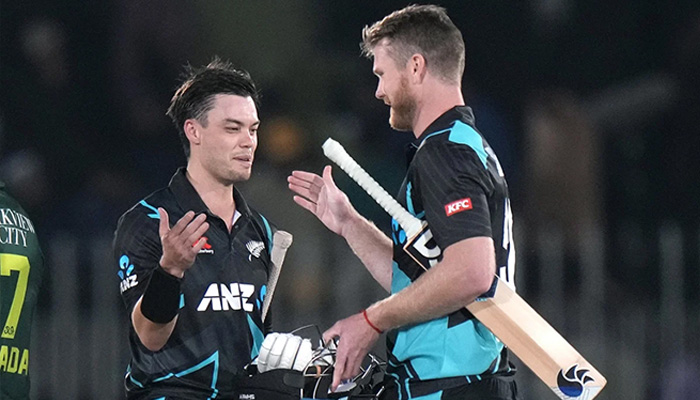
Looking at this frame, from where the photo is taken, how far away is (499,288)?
258cm

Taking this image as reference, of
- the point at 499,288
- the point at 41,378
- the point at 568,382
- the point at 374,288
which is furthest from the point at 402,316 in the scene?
the point at 41,378

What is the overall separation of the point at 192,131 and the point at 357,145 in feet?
6.63

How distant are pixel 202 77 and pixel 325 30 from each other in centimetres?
229

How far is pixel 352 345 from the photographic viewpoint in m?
2.50

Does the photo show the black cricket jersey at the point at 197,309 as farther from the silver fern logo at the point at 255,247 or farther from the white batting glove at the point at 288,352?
the white batting glove at the point at 288,352

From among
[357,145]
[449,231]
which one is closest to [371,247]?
[449,231]

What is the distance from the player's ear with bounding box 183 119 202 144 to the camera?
3.39 meters

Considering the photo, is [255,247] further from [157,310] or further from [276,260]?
[157,310]

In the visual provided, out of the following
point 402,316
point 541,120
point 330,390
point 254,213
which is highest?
point 541,120

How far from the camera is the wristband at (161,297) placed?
2.77 metres

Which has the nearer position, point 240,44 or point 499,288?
point 499,288

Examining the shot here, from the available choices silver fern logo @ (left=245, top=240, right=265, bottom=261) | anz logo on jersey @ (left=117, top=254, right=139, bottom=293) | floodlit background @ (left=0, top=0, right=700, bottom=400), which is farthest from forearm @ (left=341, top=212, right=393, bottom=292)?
floodlit background @ (left=0, top=0, right=700, bottom=400)

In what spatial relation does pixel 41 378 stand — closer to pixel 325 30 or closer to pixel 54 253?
pixel 54 253

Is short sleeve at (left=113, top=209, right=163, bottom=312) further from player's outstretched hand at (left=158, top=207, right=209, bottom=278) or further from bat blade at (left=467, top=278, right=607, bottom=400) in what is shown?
bat blade at (left=467, top=278, right=607, bottom=400)
